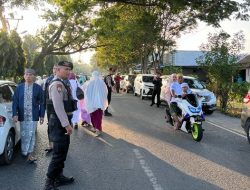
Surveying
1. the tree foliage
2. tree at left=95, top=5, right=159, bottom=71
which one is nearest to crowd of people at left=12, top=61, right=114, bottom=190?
tree at left=95, top=5, right=159, bottom=71

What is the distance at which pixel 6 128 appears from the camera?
7.26m

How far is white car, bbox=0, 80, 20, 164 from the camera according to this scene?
7.12 m

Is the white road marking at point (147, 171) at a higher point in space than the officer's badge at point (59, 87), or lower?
lower

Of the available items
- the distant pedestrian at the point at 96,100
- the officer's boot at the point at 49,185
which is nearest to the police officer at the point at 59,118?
the officer's boot at the point at 49,185

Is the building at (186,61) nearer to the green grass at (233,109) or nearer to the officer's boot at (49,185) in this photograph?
the green grass at (233,109)

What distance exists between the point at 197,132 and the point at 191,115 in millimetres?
535

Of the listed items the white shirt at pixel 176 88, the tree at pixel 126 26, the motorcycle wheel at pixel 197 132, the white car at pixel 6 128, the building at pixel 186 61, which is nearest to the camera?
the white car at pixel 6 128

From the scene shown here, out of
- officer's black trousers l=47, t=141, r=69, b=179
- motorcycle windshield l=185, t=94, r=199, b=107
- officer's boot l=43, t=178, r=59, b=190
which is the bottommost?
officer's boot l=43, t=178, r=59, b=190

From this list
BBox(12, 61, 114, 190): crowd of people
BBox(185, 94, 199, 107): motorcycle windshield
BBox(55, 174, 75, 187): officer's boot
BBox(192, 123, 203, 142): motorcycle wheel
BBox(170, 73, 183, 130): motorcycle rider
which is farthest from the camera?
BBox(170, 73, 183, 130): motorcycle rider

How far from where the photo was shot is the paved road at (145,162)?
20.8 ft

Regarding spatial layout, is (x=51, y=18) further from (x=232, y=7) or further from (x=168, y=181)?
(x=168, y=181)

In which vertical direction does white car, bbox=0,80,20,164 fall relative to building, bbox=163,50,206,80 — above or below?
below

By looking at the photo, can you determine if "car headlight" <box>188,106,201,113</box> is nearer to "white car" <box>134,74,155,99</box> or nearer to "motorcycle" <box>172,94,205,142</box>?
"motorcycle" <box>172,94,205,142</box>

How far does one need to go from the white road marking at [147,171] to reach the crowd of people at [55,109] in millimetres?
1293
